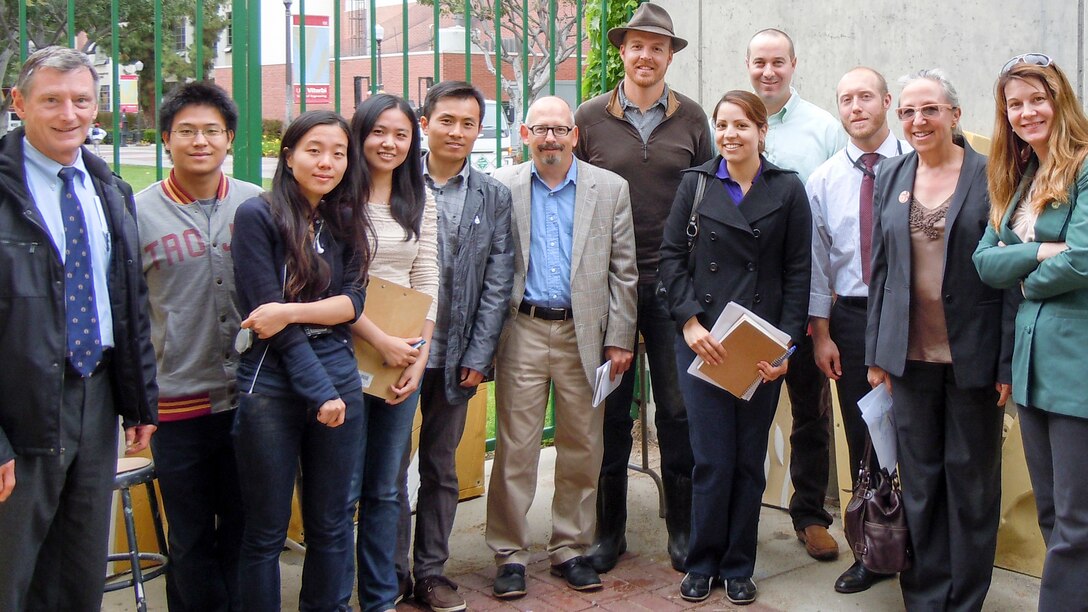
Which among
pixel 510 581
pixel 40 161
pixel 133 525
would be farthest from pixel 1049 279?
pixel 133 525

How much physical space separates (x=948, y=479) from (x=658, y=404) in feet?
4.16

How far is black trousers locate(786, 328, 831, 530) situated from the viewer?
193 inches

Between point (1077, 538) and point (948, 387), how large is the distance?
2.26 feet

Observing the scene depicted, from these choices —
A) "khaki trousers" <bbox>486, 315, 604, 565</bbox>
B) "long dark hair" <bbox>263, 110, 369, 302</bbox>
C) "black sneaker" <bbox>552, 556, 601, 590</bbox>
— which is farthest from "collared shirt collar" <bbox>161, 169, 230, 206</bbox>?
"black sneaker" <bbox>552, 556, 601, 590</bbox>

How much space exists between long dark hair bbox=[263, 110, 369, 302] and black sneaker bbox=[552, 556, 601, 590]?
5.40 feet

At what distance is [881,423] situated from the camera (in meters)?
4.06

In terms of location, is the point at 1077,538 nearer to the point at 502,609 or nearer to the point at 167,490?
the point at 502,609

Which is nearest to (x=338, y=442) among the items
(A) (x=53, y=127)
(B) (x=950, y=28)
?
(A) (x=53, y=127)

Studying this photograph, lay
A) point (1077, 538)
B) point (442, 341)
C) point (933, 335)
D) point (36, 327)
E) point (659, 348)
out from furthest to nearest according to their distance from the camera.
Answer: point (659, 348), point (442, 341), point (933, 335), point (1077, 538), point (36, 327)

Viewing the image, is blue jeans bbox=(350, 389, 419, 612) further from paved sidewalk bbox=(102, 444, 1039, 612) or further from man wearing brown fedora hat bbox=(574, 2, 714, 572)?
man wearing brown fedora hat bbox=(574, 2, 714, 572)

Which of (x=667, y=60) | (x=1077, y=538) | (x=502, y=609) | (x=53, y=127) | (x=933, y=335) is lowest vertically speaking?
(x=502, y=609)

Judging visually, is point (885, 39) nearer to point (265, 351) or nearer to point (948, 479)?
point (948, 479)

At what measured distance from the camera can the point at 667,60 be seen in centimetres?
475

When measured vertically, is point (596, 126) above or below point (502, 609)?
above
